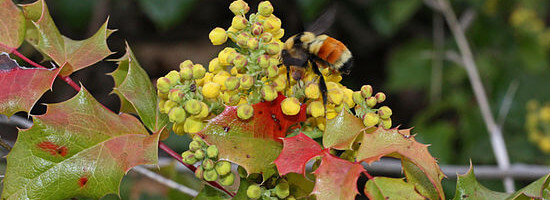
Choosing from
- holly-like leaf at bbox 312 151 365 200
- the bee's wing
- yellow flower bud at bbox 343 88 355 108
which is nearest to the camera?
holly-like leaf at bbox 312 151 365 200

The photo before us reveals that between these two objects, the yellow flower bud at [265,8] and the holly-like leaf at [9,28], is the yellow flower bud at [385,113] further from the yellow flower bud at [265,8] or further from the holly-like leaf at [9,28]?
the holly-like leaf at [9,28]

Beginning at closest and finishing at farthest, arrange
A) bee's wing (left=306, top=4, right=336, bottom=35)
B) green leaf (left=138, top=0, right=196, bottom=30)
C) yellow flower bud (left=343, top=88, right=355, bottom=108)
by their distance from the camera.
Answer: yellow flower bud (left=343, top=88, right=355, bottom=108) < bee's wing (left=306, top=4, right=336, bottom=35) < green leaf (left=138, top=0, right=196, bottom=30)

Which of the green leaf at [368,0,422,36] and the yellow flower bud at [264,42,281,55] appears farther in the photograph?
the green leaf at [368,0,422,36]

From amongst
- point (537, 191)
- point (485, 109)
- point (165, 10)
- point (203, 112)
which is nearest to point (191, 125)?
point (203, 112)

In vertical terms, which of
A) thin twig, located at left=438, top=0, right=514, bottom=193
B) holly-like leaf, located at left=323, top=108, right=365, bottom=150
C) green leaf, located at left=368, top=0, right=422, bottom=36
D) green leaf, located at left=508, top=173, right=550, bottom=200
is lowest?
holly-like leaf, located at left=323, top=108, right=365, bottom=150

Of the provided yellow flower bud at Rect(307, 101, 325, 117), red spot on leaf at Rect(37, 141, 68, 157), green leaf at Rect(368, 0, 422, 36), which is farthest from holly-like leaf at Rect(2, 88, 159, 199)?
green leaf at Rect(368, 0, 422, 36)

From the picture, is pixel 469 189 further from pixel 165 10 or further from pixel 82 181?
pixel 165 10

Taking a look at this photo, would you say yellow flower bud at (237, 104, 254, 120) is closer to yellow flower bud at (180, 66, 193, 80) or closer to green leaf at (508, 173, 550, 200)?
yellow flower bud at (180, 66, 193, 80)
